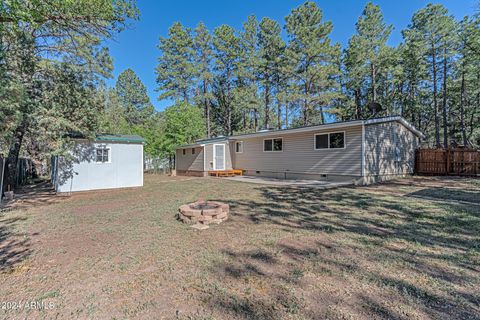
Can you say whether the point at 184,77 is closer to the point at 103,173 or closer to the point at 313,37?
the point at 313,37

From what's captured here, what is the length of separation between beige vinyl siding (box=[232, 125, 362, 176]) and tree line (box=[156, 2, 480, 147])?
9.16 m

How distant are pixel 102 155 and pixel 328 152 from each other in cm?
1051

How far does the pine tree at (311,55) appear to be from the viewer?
21438 millimetres

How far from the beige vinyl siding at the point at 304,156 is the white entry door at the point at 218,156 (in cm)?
130

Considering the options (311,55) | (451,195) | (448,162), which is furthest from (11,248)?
(311,55)

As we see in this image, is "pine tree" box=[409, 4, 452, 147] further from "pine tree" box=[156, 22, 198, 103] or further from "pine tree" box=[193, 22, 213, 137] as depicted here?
"pine tree" box=[156, 22, 198, 103]

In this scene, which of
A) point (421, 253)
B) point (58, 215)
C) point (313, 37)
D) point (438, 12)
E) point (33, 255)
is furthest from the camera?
point (313, 37)

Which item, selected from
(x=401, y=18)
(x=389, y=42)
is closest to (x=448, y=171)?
(x=389, y=42)

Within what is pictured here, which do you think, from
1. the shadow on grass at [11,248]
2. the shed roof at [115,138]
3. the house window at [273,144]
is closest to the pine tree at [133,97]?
the shed roof at [115,138]

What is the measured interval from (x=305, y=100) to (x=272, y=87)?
470 cm

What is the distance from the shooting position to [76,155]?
1003 centimetres

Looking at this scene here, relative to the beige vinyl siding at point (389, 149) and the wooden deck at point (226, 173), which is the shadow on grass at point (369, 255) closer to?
the beige vinyl siding at point (389, 149)

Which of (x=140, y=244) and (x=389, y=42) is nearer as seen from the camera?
(x=140, y=244)

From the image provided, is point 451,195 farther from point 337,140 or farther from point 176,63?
point 176,63
